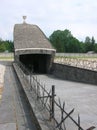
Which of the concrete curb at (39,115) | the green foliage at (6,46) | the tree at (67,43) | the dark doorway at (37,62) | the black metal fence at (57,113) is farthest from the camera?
the tree at (67,43)

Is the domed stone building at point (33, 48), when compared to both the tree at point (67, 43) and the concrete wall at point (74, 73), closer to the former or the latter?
the concrete wall at point (74, 73)

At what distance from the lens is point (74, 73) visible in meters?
30.8

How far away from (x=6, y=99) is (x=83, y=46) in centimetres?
11967

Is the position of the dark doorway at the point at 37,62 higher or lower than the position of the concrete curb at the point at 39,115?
lower

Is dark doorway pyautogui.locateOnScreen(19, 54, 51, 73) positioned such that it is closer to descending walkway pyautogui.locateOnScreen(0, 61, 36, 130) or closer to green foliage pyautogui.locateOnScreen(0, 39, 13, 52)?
descending walkway pyautogui.locateOnScreen(0, 61, 36, 130)

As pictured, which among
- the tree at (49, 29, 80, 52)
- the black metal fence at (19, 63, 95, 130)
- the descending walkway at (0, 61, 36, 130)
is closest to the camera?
the black metal fence at (19, 63, 95, 130)

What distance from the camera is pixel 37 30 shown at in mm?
51688

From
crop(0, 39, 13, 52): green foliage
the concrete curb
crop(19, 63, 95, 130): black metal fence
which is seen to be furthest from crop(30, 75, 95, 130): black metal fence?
crop(0, 39, 13, 52): green foliage

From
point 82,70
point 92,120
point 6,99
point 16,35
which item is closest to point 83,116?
point 92,120

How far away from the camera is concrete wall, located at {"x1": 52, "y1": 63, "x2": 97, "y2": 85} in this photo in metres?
25.7

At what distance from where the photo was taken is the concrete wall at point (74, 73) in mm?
25719

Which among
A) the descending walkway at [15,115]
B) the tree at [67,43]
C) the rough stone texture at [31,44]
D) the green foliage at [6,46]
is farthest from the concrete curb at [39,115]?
the green foliage at [6,46]

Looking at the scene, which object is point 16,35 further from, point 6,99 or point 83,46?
point 83,46

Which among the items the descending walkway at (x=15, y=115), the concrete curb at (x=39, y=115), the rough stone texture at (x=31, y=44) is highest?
the rough stone texture at (x=31, y=44)
